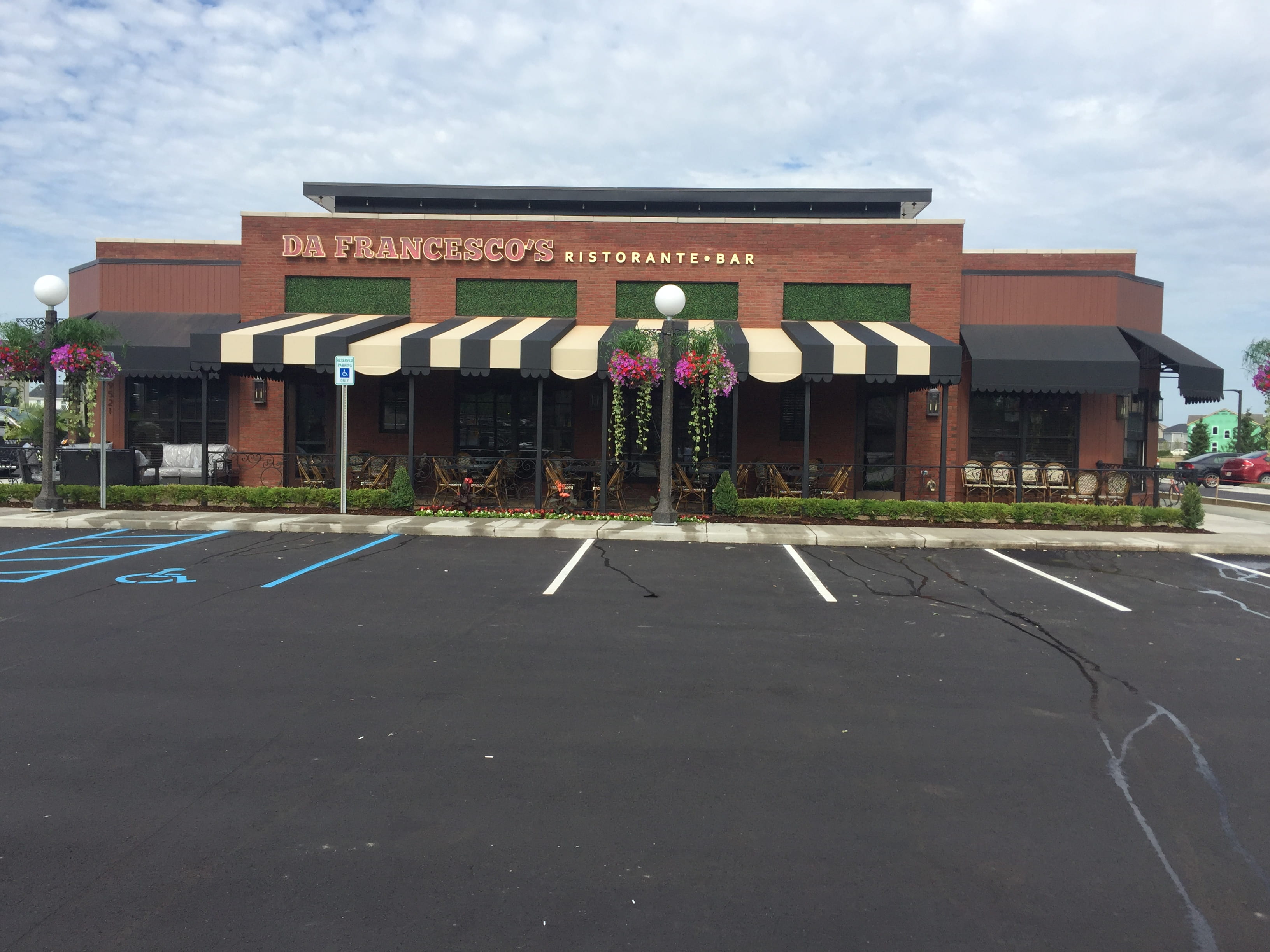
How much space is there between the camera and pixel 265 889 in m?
3.14

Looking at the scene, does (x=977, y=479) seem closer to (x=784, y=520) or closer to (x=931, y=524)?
(x=931, y=524)

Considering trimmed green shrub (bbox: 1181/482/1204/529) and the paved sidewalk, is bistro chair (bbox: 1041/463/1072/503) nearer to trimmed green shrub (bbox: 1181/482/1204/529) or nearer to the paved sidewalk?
trimmed green shrub (bbox: 1181/482/1204/529)

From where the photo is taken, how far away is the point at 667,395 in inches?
534

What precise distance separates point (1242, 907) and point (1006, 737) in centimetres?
171

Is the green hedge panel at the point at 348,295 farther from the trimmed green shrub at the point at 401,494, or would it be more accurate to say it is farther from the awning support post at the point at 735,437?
the awning support post at the point at 735,437

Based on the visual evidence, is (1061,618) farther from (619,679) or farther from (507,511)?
(507,511)

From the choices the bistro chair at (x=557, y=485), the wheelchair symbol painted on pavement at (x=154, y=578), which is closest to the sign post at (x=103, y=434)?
the wheelchair symbol painted on pavement at (x=154, y=578)

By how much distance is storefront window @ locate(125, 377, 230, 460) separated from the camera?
19625 mm

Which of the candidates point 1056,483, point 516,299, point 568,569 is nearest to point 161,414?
point 516,299

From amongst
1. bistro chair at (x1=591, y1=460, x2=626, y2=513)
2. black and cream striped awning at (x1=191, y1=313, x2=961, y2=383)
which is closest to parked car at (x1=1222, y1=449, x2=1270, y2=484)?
black and cream striped awning at (x1=191, y1=313, x2=961, y2=383)

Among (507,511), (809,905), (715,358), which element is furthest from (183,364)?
(809,905)

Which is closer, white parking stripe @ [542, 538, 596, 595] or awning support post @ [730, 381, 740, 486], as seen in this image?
white parking stripe @ [542, 538, 596, 595]

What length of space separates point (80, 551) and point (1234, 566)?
15905mm

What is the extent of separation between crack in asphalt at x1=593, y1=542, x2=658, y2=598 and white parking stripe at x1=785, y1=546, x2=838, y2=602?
187cm
